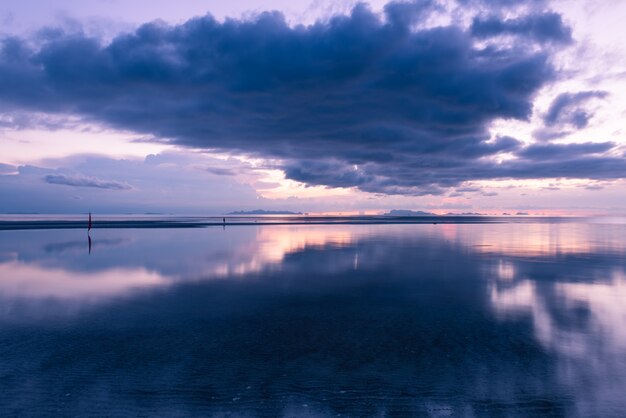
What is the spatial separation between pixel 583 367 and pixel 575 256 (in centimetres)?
2552

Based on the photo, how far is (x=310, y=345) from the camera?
32.2ft

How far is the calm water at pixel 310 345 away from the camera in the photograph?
687cm

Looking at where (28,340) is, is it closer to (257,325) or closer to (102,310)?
(102,310)

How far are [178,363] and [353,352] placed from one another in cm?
400

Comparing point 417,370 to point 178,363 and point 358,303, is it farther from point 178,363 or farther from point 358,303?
point 358,303

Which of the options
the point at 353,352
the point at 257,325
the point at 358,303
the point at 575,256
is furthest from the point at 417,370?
the point at 575,256

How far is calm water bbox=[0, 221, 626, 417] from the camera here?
271 inches

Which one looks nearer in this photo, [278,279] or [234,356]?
[234,356]

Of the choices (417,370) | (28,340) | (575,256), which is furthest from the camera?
(575,256)

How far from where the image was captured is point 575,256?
29.7 m

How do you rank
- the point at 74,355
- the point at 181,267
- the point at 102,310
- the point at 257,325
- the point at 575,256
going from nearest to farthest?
the point at 74,355 < the point at 257,325 < the point at 102,310 < the point at 181,267 < the point at 575,256

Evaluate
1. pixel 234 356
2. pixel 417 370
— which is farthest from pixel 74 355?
pixel 417 370

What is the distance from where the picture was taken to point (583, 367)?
27.9ft

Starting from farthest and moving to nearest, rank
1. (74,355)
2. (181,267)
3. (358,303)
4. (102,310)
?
(181,267) < (358,303) < (102,310) < (74,355)
